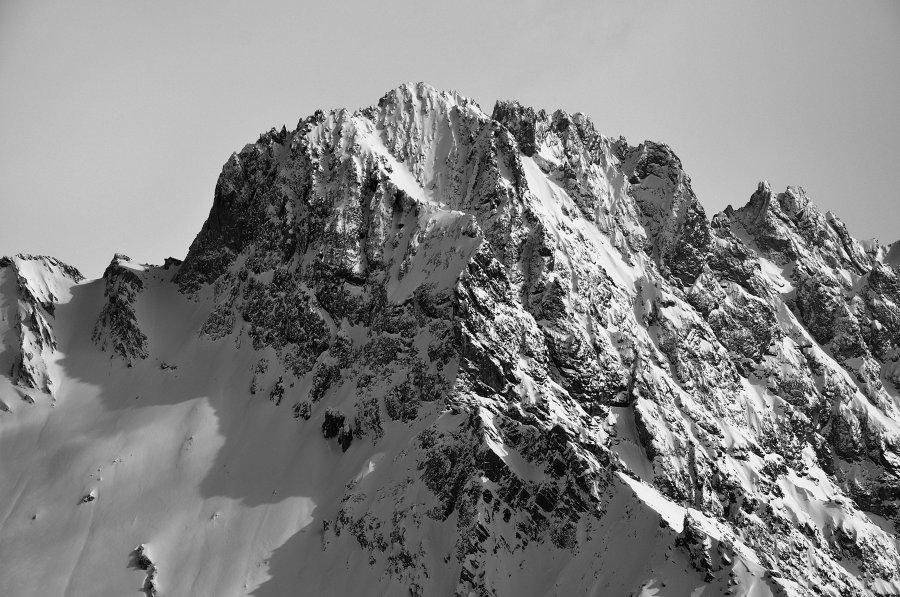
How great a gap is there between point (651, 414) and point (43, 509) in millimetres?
103796

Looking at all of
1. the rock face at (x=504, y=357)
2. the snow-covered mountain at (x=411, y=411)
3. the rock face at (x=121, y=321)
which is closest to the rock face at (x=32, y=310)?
the snow-covered mountain at (x=411, y=411)

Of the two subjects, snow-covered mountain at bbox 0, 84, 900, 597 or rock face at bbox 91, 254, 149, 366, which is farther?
rock face at bbox 91, 254, 149, 366

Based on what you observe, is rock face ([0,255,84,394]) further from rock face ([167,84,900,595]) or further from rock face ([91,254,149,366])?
rock face ([167,84,900,595])

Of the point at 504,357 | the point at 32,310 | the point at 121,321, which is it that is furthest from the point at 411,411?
the point at 32,310

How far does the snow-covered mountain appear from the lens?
122188mm

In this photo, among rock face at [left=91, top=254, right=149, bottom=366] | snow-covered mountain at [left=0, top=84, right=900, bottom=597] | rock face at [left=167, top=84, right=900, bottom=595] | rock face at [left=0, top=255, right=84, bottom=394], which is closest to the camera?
snow-covered mountain at [left=0, top=84, right=900, bottom=597]

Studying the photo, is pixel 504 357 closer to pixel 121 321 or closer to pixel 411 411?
pixel 411 411

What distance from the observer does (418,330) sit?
150 m

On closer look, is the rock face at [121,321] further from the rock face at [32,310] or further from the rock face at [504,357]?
the rock face at [504,357]

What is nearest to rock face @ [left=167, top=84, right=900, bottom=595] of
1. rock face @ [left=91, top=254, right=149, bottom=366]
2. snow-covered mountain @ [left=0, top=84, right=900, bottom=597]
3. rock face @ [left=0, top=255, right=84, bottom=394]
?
snow-covered mountain @ [left=0, top=84, right=900, bottom=597]

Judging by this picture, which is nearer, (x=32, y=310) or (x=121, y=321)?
(x=32, y=310)

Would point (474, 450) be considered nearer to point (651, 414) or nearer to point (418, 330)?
point (418, 330)

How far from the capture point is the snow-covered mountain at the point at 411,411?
12219 centimetres

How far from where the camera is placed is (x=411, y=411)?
14200 cm
